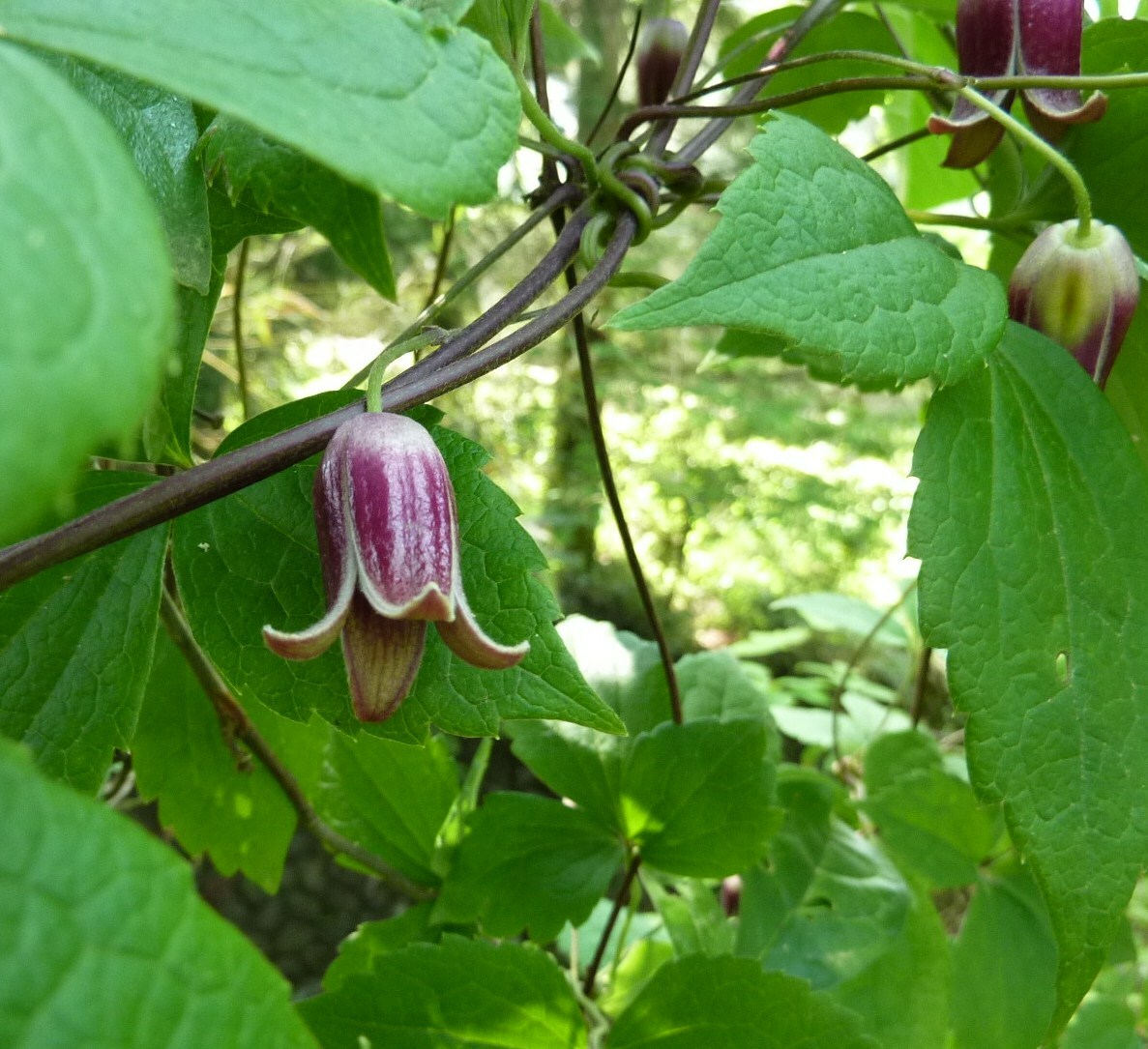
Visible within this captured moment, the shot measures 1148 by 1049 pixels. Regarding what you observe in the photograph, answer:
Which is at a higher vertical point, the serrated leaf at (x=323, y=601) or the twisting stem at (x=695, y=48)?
the twisting stem at (x=695, y=48)

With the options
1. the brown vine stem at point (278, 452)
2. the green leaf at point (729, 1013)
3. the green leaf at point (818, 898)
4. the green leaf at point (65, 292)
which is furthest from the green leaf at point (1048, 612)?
the green leaf at point (65, 292)

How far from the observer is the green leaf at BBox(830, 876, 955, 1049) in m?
0.92

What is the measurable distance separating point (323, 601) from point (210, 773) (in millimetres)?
355

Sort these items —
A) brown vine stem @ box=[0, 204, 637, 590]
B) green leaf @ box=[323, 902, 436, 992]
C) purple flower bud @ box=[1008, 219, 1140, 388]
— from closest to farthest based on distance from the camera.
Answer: brown vine stem @ box=[0, 204, 637, 590]
purple flower bud @ box=[1008, 219, 1140, 388]
green leaf @ box=[323, 902, 436, 992]

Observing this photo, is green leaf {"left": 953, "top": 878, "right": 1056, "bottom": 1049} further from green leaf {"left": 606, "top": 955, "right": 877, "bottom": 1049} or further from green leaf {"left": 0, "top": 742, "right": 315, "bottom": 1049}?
green leaf {"left": 0, "top": 742, "right": 315, "bottom": 1049}

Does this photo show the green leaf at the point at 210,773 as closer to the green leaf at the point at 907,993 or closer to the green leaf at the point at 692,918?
the green leaf at the point at 692,918

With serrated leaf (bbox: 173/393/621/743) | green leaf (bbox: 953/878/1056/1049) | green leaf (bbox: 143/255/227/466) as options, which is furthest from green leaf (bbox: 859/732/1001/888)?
green leaf (bbox: 143/255/227/466)

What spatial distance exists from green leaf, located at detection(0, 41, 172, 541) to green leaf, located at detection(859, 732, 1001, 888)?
3.19ft

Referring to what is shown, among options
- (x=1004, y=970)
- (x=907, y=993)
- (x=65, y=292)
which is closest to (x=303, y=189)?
(x=65, y=292)

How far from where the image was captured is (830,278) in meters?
0.47

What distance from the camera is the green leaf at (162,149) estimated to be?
0.44 meters

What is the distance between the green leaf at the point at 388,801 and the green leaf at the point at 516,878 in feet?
0.17

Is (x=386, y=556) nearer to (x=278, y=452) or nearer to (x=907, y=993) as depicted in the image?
(x=278, y=452)

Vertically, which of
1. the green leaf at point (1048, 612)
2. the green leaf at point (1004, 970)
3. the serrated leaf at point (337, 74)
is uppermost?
the serrated leaf at point (337, 74)
